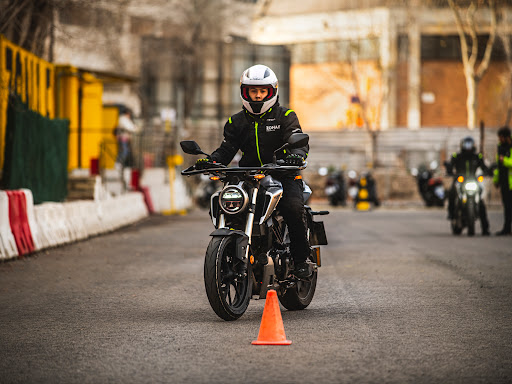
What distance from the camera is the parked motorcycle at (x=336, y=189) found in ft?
114

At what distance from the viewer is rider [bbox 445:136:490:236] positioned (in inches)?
784

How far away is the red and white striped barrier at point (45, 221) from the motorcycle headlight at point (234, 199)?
677 cm

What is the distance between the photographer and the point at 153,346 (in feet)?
23.3

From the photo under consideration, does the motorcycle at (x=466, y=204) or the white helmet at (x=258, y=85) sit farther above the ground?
the white helmet at (x=258, y=85)

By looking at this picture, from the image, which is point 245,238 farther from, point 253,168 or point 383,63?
point 383,63

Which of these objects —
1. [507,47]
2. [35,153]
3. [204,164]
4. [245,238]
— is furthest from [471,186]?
[507,47]

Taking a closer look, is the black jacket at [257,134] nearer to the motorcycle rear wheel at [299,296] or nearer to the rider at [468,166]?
the motorcycle rear wheel at [299,296]

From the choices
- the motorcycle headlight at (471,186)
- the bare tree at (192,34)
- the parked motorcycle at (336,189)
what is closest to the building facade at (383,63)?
the bare tree at (192,34)

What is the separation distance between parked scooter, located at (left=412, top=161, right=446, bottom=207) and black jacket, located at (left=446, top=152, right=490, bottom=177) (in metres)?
14.4

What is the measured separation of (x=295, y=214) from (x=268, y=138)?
27.4 inches

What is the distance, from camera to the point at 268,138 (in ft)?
28.4

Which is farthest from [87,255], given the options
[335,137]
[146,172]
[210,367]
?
[335,137]

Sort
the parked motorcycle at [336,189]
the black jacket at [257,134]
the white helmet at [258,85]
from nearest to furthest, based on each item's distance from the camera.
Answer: the white helmet at [258,85] → the black jacket at [257,134] → the parked motorcycle at [336,189]

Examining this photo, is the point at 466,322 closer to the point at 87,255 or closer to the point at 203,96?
the point at 87,255
